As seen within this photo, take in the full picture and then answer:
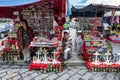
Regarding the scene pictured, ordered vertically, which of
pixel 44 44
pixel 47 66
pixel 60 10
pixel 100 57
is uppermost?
pixel 60 10

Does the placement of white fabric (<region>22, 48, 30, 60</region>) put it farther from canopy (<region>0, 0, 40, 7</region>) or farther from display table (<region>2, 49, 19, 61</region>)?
canopy (<region>0, 0, 40, 7</region>)

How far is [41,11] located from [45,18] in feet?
0.96

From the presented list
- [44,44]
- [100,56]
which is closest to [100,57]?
[100,56]

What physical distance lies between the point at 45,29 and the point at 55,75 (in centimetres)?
203

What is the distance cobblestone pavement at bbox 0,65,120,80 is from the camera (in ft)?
18.2

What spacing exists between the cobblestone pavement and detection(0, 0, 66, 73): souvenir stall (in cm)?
24

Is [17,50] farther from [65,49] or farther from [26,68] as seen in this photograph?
[65,49]

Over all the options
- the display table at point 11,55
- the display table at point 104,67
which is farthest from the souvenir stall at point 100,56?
the display table at point 11,55

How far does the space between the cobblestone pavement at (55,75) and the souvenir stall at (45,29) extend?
24 centimetres

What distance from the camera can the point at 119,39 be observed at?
21.1 feet

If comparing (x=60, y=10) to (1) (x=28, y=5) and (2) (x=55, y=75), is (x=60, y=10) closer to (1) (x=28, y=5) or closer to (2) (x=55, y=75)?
(1) (x=28, y=5)

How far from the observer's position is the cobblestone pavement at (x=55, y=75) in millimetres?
5543

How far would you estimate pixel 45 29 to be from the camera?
7.09 m

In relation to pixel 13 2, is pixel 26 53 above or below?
below
